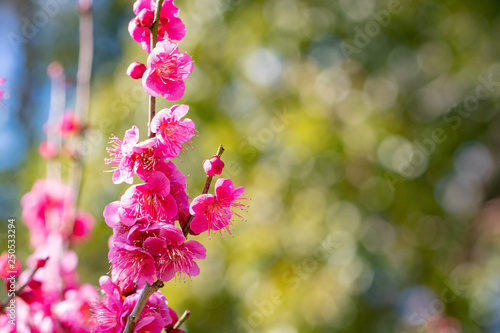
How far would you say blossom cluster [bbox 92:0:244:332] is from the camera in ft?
1.90

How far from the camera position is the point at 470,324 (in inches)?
101

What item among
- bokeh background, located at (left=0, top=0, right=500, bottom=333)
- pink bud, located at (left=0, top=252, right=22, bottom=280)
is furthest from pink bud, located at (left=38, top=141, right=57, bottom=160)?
bokeh background, located at (left=0, top=0, right=500, bottom=333)

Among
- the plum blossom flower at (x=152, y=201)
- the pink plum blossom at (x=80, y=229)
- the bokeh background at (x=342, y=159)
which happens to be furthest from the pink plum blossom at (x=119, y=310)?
the bokeh background at (x=342, y=159)

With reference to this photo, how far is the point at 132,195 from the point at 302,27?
2.53 meters

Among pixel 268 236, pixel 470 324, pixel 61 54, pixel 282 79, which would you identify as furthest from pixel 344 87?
pixel 61 54

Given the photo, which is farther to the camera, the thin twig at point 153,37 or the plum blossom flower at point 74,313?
the plum blossom flower at point 74,313

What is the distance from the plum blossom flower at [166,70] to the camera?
0.63m

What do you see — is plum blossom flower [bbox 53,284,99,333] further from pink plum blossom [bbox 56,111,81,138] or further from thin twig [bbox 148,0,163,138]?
pink plum blossom [bbox 56,111,81,138]

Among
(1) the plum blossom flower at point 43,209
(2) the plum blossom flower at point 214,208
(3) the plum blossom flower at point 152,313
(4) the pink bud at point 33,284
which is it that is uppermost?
(1) the plum blossom flower at point 43,209

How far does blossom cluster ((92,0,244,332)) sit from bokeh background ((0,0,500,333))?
175 cm

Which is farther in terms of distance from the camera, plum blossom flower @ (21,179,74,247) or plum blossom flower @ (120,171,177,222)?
plum blossom flower @ (21,179,74,247)

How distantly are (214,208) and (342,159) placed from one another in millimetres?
2033

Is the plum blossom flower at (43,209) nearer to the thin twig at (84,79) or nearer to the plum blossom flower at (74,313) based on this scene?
the thin twig at (84,79)

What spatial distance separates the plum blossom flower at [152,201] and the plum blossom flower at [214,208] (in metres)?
0.03
